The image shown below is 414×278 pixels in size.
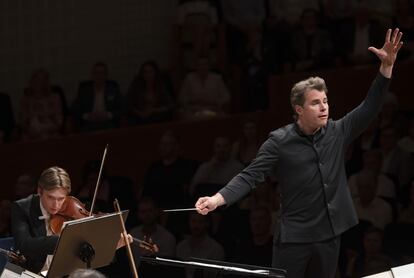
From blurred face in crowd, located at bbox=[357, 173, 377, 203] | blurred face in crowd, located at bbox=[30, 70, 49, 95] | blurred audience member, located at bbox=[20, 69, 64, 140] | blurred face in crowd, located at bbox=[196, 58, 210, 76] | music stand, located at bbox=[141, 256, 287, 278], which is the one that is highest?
blurred face in crowd, located at bbox=[196, 58, 210, 76]

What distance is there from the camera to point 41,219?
6.04 metres

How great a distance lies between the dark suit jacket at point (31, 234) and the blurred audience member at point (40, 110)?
118 inches

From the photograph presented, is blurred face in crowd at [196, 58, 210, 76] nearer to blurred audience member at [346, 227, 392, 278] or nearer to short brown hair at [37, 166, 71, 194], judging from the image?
blurred audience member at [346, 227, 392, 278]

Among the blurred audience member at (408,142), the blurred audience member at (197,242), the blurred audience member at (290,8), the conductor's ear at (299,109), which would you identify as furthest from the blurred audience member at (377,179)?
the conductor's ear at (299,109)

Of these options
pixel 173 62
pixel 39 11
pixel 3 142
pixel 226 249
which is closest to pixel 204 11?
pixel 173 62

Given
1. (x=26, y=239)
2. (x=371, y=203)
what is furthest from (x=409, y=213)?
(x=26, y=239)

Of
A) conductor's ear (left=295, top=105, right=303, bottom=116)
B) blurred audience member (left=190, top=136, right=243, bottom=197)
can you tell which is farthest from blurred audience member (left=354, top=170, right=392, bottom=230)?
conductor's ear (left=295, top=105, right=303, bottom=116)

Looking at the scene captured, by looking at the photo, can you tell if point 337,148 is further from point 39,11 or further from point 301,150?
point 39,11

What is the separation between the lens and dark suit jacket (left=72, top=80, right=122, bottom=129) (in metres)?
9.31

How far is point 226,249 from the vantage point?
800 centimetres

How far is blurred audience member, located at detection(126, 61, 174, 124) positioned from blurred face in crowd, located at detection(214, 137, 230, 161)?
0.86 metres

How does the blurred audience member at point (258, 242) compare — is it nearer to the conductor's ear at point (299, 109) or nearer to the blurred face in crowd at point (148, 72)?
the blurred face in crowd at point (148, 72)

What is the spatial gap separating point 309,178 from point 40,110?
4.05m

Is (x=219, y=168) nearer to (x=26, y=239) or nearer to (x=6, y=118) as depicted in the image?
(x=6, y=118)
